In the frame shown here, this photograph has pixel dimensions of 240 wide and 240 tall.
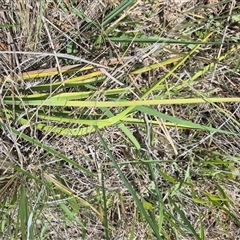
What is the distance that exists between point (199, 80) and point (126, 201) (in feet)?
1.50

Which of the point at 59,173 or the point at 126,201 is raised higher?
the point at 59,173

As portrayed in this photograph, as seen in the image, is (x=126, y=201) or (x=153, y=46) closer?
(x=153, y=46)

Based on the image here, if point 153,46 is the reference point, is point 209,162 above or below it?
below

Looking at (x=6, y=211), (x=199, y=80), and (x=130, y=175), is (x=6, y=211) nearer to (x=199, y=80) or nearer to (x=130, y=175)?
(x=130, y=175)

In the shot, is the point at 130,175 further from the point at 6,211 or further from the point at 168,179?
the point at 6,211

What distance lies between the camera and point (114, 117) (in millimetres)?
1116

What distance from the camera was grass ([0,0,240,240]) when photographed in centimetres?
113

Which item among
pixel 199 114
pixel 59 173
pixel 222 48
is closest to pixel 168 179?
pixel 199 114

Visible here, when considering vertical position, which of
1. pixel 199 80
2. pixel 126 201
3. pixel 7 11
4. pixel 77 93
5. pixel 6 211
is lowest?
pixel 126 201

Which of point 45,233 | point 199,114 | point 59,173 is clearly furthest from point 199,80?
point 45,233

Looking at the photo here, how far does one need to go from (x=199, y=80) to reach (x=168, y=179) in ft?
1.05

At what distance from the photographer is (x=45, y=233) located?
1287 millimetres

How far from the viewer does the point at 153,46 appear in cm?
116

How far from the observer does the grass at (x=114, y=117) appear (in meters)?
1.13
